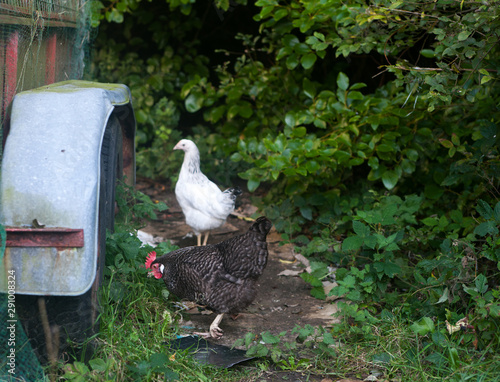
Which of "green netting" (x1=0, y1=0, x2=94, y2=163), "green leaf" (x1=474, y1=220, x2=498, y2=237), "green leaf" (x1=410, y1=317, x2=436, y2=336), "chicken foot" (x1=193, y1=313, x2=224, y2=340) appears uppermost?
"green netting" (x1=0, y1=0, x2=94, y2=163)

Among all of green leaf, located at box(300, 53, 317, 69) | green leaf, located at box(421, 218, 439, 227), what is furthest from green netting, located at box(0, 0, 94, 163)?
green leaf, located at box(421, 218, 439, 227)

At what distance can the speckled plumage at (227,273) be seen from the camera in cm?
287

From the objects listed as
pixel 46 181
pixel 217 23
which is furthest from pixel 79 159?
pixel 217 23

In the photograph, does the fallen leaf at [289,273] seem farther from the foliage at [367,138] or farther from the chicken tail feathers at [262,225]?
the chicken tail feathers at [262,225]

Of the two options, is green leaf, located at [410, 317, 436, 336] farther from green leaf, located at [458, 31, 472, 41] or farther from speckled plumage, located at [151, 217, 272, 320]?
green leaf, located at [458, 31, 472, 41]

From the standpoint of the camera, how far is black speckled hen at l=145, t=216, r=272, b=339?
113 inches

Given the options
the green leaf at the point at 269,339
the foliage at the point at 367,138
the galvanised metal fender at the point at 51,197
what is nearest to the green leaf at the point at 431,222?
the foliage at the point at 367,138

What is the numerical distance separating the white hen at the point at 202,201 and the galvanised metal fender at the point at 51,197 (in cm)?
193

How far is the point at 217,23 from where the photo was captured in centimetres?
594

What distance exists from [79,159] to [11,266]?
489 millimetres

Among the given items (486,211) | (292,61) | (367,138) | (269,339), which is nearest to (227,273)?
(269,339)

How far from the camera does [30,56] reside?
2.70m

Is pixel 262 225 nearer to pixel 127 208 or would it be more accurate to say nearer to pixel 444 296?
pixel 127 208

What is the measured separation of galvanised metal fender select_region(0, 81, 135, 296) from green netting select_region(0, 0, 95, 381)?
0.30 ft
